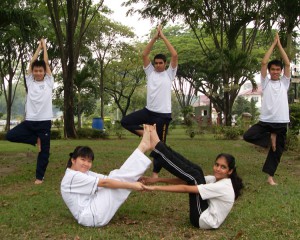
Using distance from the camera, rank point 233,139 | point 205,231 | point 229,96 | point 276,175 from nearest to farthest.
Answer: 1. point 205,231
2. point 276,175
3. point 233,139
4. point 229,96

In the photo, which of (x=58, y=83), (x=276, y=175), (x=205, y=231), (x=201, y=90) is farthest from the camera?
(x=201, y=90)

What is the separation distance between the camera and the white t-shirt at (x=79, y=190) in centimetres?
410

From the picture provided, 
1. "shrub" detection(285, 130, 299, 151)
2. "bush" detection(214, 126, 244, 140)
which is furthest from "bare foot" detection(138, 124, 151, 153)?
"bush" detection(214, 126, 244, 140)

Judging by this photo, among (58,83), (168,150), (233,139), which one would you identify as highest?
(58,83)

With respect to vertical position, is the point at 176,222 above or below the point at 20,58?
below

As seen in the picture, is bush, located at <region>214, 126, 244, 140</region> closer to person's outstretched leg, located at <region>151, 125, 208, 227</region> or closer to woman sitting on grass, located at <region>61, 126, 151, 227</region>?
person's outstretched leg, located at <region>151, 125, 208, 227</region>

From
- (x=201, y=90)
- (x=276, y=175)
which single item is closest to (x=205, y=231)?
(x=276, y=175)

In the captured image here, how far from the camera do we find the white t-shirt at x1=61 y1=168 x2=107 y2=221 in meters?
4.10

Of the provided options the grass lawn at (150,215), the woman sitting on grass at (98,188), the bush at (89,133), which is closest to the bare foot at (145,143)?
the woman sitting on grass at (98,188)

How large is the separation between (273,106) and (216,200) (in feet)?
9.22

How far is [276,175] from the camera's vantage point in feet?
25.6

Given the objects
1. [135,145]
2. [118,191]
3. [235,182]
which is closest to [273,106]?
[235,182]

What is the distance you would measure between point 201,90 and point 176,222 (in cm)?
3396

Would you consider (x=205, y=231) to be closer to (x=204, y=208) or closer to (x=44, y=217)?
(x=204, y=208)
